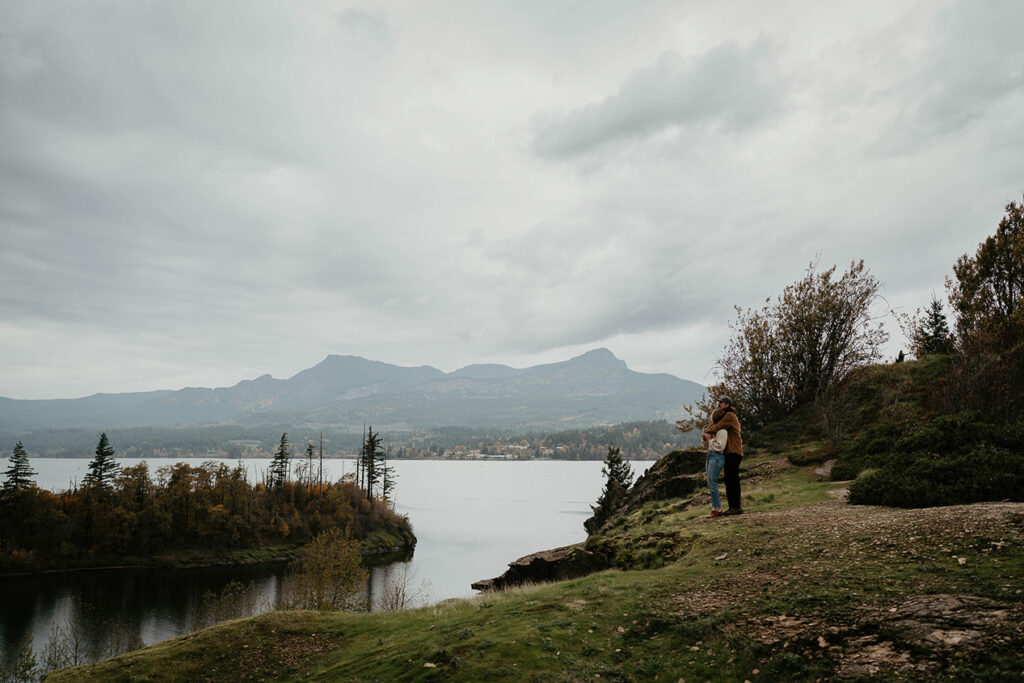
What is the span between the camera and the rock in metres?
17.1

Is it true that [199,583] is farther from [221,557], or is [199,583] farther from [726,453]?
[726,453]

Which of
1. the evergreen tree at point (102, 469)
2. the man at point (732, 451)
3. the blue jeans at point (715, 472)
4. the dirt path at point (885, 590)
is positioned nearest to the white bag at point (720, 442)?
the man at point (732, 451)

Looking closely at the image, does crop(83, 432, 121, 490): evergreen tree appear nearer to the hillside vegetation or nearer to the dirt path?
the hillside vegetation

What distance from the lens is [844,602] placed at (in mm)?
8523

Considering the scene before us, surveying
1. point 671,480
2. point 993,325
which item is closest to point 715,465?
point 671,480

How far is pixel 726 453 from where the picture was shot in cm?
1563

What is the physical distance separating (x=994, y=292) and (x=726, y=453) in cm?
2024

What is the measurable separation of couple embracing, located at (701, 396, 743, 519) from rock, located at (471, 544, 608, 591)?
13.4 feet

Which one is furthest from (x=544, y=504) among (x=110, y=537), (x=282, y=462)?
(x=110, y=537)

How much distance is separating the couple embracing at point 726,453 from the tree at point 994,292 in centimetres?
1259

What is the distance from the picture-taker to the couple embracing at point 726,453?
15508mm

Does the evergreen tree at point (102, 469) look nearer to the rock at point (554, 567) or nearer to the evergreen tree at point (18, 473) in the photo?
the evergreen tree at point (18, 473)

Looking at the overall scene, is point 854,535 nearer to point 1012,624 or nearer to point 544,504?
point 1012,624

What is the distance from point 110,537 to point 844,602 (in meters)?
110
